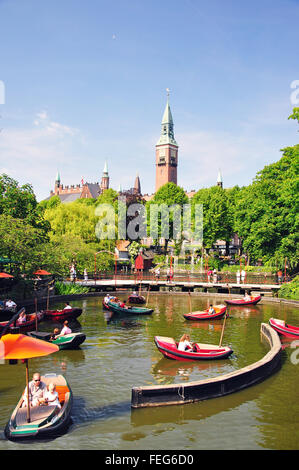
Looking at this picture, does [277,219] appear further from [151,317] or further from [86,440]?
[86,440]

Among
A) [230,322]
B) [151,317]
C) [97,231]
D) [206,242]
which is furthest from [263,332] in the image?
[206,242]

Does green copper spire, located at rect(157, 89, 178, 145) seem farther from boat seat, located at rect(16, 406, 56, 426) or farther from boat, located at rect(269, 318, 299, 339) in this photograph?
boat seat, located at rect(16, 406, 56, 426)

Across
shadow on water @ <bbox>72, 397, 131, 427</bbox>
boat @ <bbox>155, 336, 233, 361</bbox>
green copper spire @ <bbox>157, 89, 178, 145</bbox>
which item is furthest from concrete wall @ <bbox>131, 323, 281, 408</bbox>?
green copper spire @ <bbox>157, 89, 178, 145</bbox>

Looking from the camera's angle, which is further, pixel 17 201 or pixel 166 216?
pixel 166 216

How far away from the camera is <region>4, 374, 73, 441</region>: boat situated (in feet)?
36.3

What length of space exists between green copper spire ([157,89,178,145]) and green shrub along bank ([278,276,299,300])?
322 ft

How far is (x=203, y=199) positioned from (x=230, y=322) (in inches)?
1892

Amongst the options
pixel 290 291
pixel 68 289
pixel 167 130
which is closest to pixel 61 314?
pixel 68 289

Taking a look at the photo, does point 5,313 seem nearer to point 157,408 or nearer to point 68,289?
point 68,289

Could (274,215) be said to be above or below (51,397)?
above

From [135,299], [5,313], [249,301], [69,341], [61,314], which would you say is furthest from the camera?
[135,299]

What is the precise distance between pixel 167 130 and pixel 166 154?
9.65 metres

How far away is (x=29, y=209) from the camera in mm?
42531

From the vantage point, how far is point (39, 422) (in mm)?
11305
